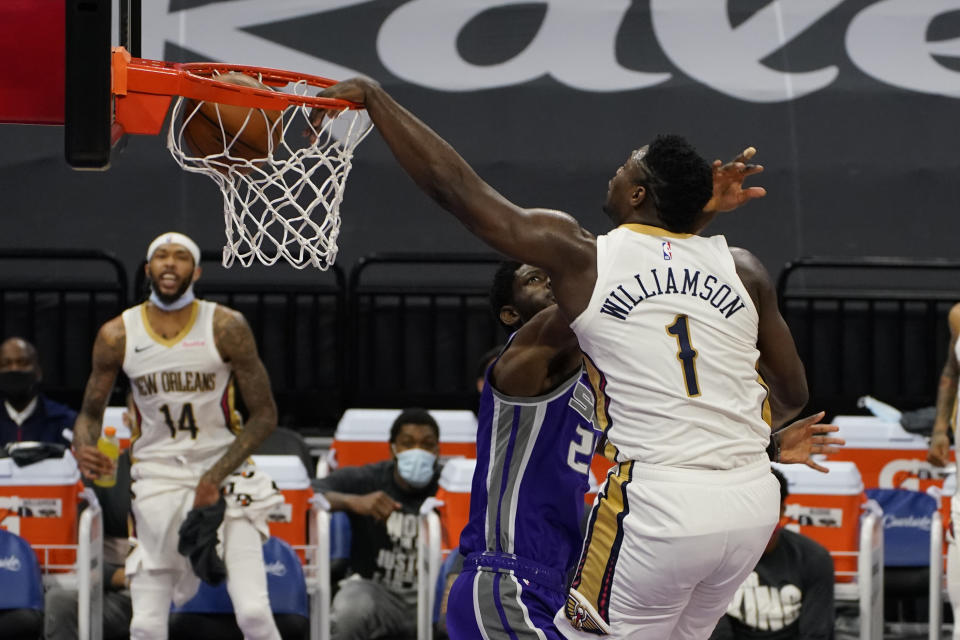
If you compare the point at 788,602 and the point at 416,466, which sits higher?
the point at 416,466

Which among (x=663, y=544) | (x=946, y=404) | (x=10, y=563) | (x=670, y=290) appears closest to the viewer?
(x=663, y=544)

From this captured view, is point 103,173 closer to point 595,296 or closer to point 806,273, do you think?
point 806,273

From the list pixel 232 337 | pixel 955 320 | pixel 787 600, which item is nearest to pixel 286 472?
pixel 232 337

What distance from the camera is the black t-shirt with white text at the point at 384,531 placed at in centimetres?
732

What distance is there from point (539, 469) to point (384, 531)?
3430mm

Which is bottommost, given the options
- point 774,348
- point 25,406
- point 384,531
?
point 384,531

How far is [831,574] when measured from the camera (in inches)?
256

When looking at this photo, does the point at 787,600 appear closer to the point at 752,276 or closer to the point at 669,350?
the point at 752,276

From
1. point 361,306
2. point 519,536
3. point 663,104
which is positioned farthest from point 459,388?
point 519,536

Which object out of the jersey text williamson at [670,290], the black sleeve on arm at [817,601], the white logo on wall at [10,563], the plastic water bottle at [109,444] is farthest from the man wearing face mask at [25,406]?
the jersey text williamson at [670,290]

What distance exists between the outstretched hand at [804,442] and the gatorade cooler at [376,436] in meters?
3.86

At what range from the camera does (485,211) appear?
360 cm

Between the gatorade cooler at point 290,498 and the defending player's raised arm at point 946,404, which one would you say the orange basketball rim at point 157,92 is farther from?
the defending player's raised arm at point 946,404

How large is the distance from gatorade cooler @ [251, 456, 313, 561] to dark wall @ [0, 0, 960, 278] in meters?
3.09
